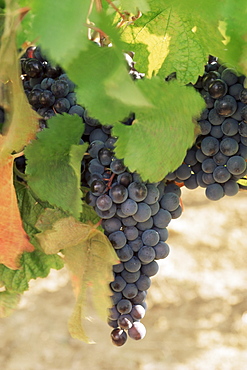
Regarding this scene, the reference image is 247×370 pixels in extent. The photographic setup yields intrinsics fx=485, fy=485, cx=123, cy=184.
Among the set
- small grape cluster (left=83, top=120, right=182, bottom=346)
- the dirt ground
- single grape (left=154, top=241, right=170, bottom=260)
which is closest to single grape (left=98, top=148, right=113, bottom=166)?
small grape cluster (left=83, top=120, right=182, bottom=346)

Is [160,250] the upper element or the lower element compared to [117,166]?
lower

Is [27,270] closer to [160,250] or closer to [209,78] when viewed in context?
[160,250]

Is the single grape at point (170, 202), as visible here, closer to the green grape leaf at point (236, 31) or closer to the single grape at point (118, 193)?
the single grape at point (118, 193)

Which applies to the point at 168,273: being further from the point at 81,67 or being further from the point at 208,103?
the point at 81,67

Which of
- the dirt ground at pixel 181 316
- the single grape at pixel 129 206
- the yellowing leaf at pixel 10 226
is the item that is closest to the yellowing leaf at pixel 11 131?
the yellowing leaf at pixel 10 226

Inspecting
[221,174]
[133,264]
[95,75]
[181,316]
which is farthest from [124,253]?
[181,316]

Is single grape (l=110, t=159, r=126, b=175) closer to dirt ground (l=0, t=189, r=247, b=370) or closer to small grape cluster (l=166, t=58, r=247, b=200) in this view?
small grape cluster (l=166, t=58, r=247, b=200)
